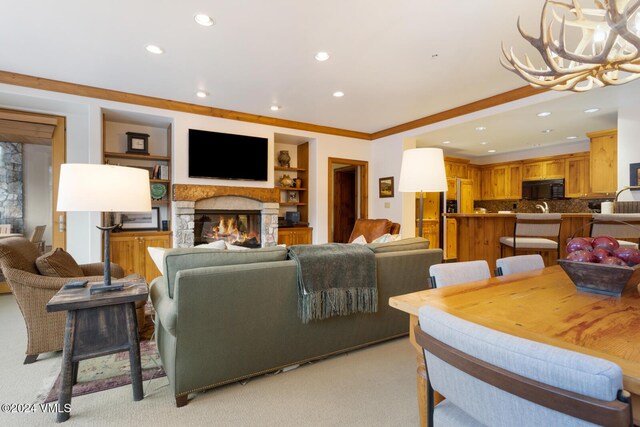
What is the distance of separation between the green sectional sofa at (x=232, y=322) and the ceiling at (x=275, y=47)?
1936mm

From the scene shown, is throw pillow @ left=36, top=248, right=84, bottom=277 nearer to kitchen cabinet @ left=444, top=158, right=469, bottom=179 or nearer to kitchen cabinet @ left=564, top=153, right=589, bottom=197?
kitchen cabinet @ left=444, top=158, right=469, bottom=179

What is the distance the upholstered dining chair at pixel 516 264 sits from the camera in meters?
1.75

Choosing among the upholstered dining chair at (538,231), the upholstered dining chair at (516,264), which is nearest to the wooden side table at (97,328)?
the upholstered dining chair at (516,264)

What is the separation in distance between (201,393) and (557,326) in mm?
1816

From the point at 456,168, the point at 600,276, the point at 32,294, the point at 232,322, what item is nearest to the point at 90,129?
the point at 32,294

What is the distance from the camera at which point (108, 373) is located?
206cm

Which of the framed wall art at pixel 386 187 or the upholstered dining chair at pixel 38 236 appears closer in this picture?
the upholstered dining chair at pixel 38 236

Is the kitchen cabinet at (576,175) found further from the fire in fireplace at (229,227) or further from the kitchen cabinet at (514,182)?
the fire in fireplace at (229,227)

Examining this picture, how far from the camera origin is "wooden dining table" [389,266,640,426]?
77 cm

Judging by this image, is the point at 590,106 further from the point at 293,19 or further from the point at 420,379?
the point at 420,379

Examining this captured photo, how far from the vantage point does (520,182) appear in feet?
23.4

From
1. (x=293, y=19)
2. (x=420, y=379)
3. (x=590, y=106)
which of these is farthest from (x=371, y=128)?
(x=420, y=379)

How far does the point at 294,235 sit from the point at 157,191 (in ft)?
7.45

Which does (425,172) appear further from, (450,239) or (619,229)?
(450,239)
